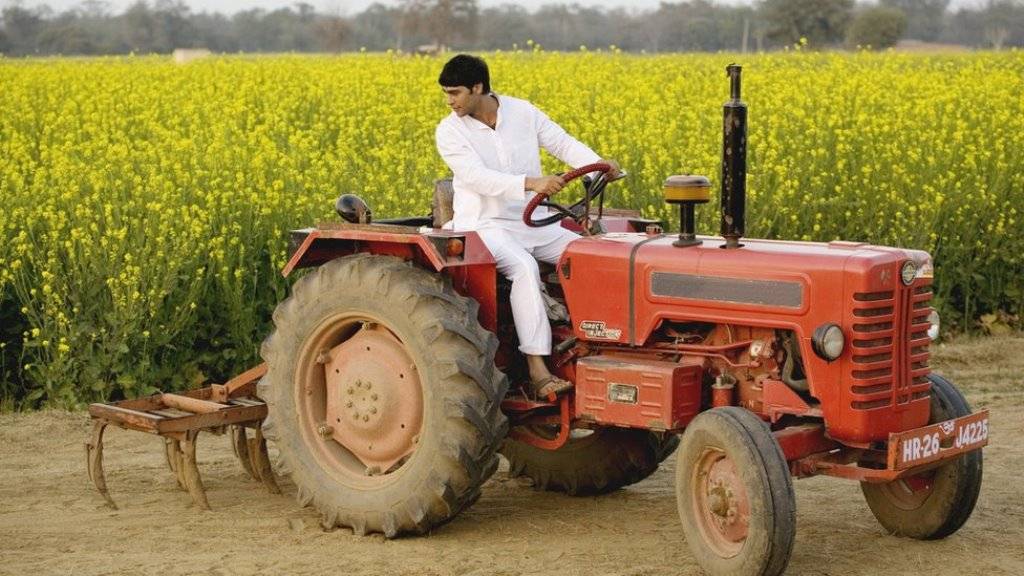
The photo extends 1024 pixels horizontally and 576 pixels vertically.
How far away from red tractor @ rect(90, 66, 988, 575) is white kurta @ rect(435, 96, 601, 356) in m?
0.12

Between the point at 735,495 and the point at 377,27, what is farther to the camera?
the point at 377,27

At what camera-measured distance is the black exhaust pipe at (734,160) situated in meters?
5.96

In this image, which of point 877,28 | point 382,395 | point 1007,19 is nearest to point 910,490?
point 382,395

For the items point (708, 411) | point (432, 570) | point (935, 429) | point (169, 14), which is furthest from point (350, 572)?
point (169, 14)

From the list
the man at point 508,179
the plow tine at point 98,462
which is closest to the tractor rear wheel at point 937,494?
the man at point 508,179

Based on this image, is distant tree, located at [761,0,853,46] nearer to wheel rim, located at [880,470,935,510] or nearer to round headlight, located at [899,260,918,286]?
wheel rim, located at [880,470,935,510]

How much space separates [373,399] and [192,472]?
0.94m

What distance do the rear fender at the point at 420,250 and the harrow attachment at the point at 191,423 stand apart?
622 millimetres

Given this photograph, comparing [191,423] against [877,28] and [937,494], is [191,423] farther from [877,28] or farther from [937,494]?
[877,28]

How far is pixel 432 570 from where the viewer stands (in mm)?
5871

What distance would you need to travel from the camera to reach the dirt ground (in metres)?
5.93

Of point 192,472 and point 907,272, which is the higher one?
point 907,272

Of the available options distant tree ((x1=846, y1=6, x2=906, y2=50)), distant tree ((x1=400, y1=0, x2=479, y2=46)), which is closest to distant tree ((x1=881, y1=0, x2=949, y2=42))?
distant tree ((x1=846, y1=6, x2=906, y2=50))

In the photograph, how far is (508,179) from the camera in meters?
6.36
